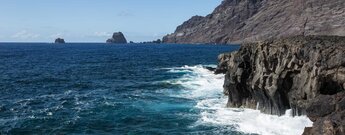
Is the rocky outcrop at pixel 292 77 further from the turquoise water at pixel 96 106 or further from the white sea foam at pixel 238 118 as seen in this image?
the turquoise water at pixel 96 106

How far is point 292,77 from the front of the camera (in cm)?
4794

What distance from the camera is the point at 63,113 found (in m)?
54.2

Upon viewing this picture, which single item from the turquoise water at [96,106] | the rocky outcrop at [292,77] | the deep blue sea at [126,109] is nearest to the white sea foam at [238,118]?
the deep blue sea at [126,109]

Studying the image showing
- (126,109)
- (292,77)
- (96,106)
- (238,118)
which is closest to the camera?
(292,77)

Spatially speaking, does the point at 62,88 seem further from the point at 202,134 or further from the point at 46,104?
the point at 202,134

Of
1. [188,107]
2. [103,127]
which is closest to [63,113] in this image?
[103,127]

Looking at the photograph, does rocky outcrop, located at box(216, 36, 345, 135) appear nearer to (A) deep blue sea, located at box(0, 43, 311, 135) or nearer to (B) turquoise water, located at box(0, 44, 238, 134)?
(A) deep blue sea, located at box(0, 43, 311, 135)

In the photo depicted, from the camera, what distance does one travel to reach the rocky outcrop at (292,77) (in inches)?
1609

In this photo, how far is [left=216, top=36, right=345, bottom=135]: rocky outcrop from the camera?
40.9 meters

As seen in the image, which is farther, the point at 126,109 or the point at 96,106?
the point at 96,106

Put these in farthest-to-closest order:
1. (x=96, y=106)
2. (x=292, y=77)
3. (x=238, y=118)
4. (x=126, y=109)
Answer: (x=96, y=106), (x=126, y=109), (x=238, y=118), (x=292, y=77)

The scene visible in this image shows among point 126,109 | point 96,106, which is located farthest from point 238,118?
point 96,106

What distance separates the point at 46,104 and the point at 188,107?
61.5 ft

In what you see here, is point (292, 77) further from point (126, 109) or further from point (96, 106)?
point (96, 106)
